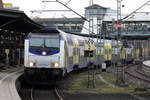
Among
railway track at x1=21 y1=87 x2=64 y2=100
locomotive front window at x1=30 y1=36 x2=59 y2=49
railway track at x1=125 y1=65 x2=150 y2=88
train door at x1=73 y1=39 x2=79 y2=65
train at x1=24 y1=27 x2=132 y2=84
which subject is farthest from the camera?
train door at x1=73 y1=39 x2=79 y2=65

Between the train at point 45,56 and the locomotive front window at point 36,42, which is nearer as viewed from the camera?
the train at point 45,56

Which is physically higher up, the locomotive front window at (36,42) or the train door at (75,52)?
the locomotive front window at (36,42)

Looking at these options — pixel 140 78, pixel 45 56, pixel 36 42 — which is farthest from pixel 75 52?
pixel 45 56

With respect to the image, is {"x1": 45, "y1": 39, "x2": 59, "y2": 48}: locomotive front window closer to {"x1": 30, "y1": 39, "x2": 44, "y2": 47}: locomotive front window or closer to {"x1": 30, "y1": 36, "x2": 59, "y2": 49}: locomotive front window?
{"x1": 30, "y1": 36, "x2": 59, "y2": 49}: locomotive front window

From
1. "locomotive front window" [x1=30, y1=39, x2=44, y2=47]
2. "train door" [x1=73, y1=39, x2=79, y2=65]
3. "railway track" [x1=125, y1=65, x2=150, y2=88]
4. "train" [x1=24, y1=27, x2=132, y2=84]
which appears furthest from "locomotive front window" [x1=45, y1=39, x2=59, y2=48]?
"railway track" [x1=125, y1=65, x2=150, y2=88]

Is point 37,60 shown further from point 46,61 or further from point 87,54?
point 87,54

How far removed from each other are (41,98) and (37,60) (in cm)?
376

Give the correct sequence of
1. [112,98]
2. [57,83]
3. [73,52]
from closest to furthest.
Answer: [112,98], [57,83], [73,52]

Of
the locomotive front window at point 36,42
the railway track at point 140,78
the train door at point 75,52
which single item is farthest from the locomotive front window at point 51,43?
the railway track at point 140,78

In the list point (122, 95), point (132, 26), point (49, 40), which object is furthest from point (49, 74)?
point (132, 26)

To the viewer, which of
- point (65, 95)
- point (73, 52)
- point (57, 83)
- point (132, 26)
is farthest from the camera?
point (132, 26)

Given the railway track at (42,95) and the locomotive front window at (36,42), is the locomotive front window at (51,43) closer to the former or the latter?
the locomotive front window at (36,42)

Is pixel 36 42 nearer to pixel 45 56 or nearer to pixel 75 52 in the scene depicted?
pixel 45 56

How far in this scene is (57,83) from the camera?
20031mm
